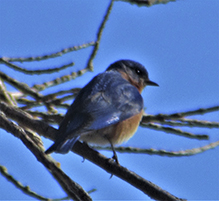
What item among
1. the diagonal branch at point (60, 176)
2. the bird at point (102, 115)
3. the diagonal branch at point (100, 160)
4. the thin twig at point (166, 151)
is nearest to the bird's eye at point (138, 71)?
the bird at point (102, 115)

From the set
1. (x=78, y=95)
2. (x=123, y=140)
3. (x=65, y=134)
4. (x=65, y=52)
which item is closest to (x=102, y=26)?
(x=65, y=52)

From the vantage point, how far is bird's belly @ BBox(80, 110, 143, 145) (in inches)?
162

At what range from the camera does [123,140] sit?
430 centimetres

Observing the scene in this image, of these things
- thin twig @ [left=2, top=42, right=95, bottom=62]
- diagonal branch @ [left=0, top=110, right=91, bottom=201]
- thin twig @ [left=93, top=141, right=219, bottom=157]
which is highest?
thin twig @ [left=2, top=42, right=95, bottom=62]

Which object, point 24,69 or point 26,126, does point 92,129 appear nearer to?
point 26,126

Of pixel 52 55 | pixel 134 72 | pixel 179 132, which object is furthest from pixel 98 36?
pixel 179 132

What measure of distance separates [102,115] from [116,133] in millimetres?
289

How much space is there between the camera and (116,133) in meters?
4.21

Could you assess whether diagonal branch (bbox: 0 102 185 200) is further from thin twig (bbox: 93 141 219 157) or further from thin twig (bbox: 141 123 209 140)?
thin twig (bbox: 141 123 209 140)

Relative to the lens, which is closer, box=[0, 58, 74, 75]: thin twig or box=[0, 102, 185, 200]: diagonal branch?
box=[0, 102, 185, 200]: diagonal branch

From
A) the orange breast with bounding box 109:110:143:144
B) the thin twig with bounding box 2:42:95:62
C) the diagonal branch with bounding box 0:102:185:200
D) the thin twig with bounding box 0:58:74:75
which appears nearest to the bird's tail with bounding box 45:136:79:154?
the diagonal branch with bounding box 0:102:185:200

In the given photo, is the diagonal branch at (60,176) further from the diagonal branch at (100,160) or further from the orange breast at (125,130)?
the orange breast at (125,130)

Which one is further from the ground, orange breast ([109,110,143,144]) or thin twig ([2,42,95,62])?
thin twig ([2,42,95,62])

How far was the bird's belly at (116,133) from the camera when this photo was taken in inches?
162
